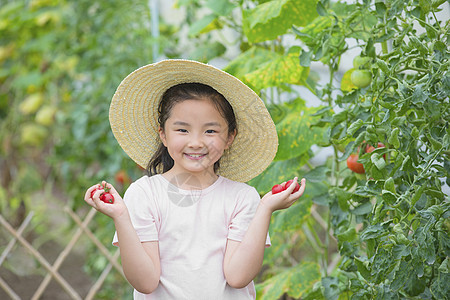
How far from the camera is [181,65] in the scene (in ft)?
3.61

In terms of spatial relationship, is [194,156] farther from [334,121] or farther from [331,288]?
[331,288]

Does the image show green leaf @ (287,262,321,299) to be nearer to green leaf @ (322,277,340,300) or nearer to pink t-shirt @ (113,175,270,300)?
green leaf @ (322,277,340,300)

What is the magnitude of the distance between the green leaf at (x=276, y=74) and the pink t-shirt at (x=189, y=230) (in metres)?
0.47

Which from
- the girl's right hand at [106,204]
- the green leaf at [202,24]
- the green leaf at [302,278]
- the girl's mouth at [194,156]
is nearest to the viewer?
the girl's right hand at [106,204]

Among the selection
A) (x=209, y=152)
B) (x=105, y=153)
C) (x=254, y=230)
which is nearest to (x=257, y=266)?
(x=254, y=230)

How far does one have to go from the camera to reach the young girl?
3.46 feet

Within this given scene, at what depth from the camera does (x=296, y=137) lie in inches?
61.6

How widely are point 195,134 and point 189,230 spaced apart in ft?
0.56

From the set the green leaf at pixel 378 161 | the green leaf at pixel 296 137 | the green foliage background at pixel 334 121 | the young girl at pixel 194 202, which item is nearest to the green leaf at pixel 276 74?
the green foliage background at pixel 334 121

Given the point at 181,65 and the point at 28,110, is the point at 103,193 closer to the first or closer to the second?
the point at 181,65

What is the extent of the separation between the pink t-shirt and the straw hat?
12 cm

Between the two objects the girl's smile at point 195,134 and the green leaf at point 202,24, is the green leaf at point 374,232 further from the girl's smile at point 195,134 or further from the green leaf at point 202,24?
the green leaf at point 202,24

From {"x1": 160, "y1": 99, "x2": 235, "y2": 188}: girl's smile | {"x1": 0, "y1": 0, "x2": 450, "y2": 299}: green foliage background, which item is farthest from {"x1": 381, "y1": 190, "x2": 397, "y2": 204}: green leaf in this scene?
{"x1": 160, "y1": 99, "x2": 235, "y2": 188}: girl's smile

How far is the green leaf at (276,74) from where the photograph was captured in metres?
1.53
